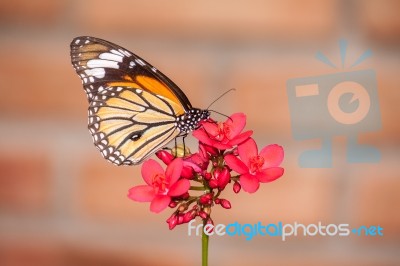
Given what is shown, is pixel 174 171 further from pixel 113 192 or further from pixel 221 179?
pixel 113 192

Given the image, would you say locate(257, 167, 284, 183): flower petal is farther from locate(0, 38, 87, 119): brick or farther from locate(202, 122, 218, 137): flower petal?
locate(0, 38, 87, 119): brick

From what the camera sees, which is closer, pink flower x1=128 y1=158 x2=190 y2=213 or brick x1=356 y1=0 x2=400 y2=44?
pink flower x1=128 y1=158 x2=190 y2=213

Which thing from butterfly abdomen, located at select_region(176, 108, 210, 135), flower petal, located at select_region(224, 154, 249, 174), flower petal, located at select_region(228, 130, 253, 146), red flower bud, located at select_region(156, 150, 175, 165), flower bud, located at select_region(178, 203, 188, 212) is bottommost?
flower bud, located at select_region(178, 203, 188, 212)

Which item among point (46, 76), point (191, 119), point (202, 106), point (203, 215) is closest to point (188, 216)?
point (203, 215)

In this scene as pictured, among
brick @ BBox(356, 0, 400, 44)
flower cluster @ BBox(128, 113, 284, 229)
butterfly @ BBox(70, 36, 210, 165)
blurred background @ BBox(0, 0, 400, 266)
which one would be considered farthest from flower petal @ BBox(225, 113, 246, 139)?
brick @ BBox(356, 0, 400, 44)

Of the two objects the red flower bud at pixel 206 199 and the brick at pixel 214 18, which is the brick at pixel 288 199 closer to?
the brick at pixel 214 18

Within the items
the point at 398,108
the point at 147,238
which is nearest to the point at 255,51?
the point at 398,108

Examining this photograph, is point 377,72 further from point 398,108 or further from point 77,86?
point 77,86
